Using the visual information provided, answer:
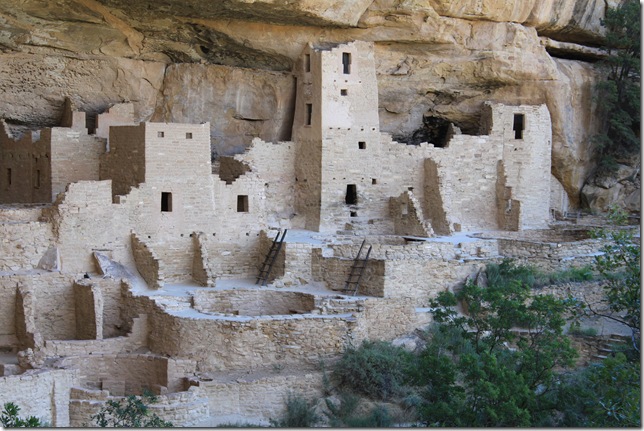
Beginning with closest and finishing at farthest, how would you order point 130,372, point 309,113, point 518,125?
point 130,372 < point 309,113 < point 518,125

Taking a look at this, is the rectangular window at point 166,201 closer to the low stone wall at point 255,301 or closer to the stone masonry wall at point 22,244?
the low stone wall at point 255,301

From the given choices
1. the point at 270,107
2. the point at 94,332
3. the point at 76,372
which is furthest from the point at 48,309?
the point at 270,107

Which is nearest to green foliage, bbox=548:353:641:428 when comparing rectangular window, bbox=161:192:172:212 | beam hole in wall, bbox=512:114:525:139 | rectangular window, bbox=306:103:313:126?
rectangular window, bbox=161:192:172:212

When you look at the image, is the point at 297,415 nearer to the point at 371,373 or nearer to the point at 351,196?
the point at 371,373

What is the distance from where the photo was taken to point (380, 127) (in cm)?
2772

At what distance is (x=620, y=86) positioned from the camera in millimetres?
29359

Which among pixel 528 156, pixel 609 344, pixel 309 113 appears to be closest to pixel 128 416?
pixel 609 344

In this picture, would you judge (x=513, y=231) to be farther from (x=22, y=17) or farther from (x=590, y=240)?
(x=22, y=17)

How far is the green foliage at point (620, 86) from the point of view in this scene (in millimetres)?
28625

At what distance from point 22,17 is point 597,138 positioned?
1360cm

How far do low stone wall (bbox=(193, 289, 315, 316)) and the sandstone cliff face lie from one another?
17.2 ft

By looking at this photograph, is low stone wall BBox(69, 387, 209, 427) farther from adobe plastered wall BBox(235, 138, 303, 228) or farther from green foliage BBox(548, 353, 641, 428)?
adobe plastered wall BBox(235, 138, 303, 228)

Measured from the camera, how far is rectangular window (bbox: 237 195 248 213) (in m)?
23.7

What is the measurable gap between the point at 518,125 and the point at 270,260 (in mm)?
7796
